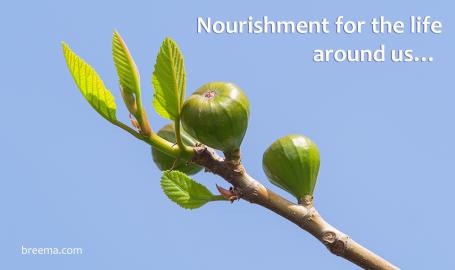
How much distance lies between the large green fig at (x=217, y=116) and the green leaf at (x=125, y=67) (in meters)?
0.24

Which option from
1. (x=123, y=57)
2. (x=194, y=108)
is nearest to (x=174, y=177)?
(x=194, y=108)

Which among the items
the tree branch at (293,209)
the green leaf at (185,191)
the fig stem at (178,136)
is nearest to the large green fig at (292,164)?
the tree branch at (293,209)

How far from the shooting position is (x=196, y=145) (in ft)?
9.04

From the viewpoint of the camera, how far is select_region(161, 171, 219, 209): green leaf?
2.73m

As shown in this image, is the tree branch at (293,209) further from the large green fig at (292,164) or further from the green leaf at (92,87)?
the green leaf at (92,87)

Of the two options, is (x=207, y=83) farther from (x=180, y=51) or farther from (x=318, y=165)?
(x=318, y=165)

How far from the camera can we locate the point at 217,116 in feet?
8.78

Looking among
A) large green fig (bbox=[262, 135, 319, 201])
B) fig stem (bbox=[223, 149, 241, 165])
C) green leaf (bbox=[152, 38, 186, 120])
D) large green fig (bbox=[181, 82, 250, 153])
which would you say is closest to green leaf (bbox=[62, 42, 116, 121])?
green leaf (bbox=[152, 38, 186, 120])

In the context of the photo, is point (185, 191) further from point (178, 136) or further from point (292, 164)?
point (292, 164)

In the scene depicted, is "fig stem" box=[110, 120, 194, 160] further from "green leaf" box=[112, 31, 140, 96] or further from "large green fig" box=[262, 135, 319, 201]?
"large green fig" box=[262, 135, 319, 201]

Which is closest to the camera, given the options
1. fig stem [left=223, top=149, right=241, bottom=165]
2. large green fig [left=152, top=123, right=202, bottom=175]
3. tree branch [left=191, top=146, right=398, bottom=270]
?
tree branch [left=191, top=146, right=398, bottom=270]

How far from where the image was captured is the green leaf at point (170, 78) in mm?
2459

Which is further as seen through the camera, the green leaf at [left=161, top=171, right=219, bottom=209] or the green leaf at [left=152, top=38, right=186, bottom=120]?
the green leaf at [left=161, top=171, right=219, bottom=209]

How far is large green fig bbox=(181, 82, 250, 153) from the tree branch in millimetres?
70
